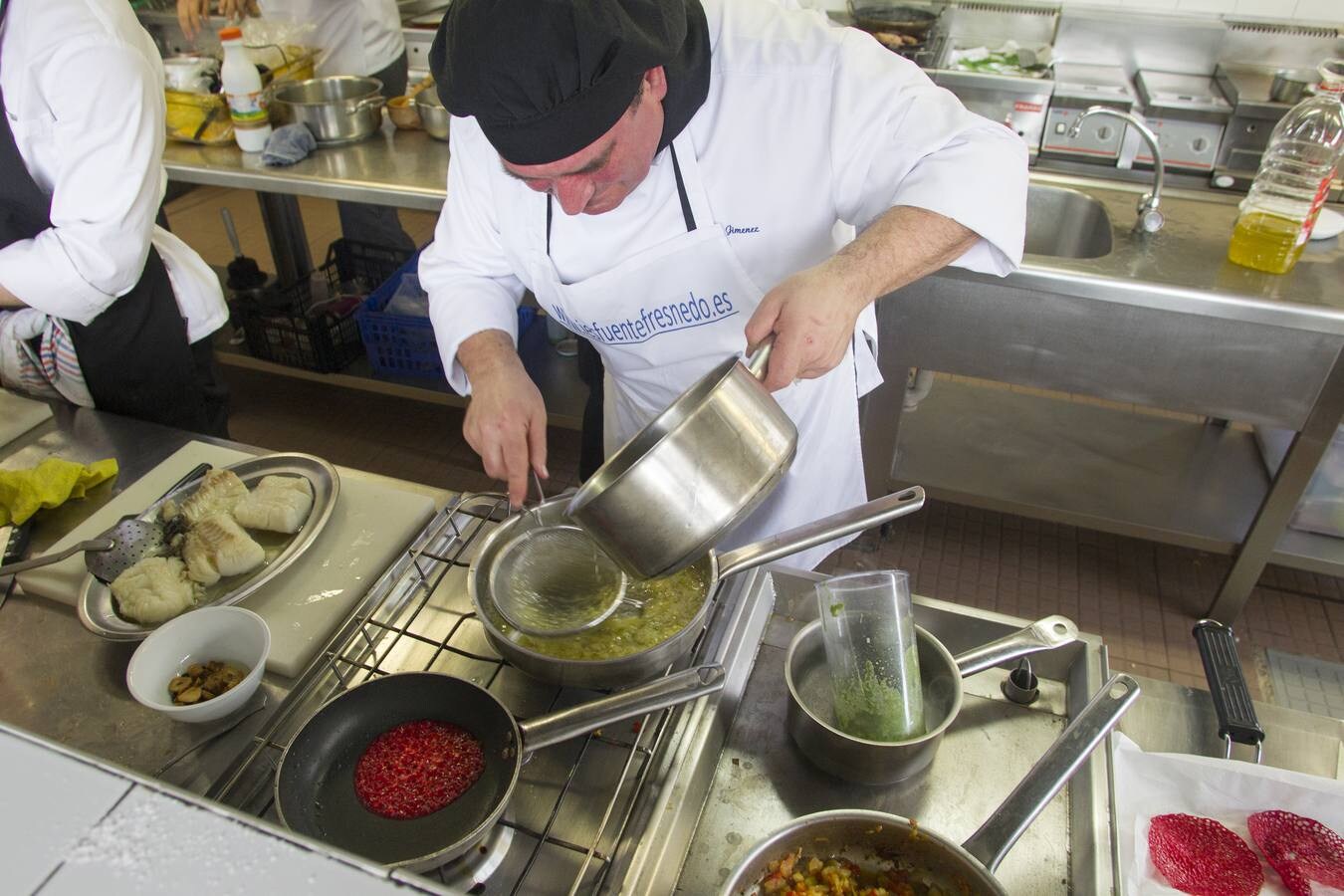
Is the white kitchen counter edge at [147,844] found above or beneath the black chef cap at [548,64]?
beneath

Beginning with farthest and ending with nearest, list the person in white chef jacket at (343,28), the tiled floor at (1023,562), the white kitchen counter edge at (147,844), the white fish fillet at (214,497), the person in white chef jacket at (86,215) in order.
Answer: the person in white chef jacket at (343,28) → the tiled floor at (1023,562) → the person in white chef jacket at (86,215) → the white fish fillet at (214,497) → the white kitchen counter edge at (147,844)

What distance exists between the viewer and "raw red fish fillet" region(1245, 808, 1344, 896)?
90 cm

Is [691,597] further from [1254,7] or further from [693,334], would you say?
[1254,7]

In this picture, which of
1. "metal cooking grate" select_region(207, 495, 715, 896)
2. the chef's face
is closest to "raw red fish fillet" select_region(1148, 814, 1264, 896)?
"metal cooking grate" select_region(207, 495, 715, 896)

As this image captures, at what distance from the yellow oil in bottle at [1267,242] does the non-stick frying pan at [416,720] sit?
1.82 m

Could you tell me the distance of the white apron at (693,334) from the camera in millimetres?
1360

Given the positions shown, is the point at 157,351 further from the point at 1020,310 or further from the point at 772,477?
the point at 1020,310

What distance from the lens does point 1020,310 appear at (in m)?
2.11

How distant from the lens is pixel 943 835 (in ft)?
2.73

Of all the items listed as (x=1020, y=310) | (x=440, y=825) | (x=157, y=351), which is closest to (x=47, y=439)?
(x=157, y=351)

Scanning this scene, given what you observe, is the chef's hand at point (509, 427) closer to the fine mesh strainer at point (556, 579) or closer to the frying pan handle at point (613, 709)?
the fine mesh strainer at point (556, 579)

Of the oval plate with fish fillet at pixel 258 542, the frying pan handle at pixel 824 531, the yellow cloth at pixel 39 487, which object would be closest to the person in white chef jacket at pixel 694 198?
the frying pan handle at pixel 824 531

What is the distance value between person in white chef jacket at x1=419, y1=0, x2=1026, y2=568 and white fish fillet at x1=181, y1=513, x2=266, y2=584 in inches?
14.7

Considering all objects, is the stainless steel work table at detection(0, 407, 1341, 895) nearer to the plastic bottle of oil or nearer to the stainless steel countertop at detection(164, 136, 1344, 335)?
the stainless steel countertop at detection(164, 136, 1344, 335)
